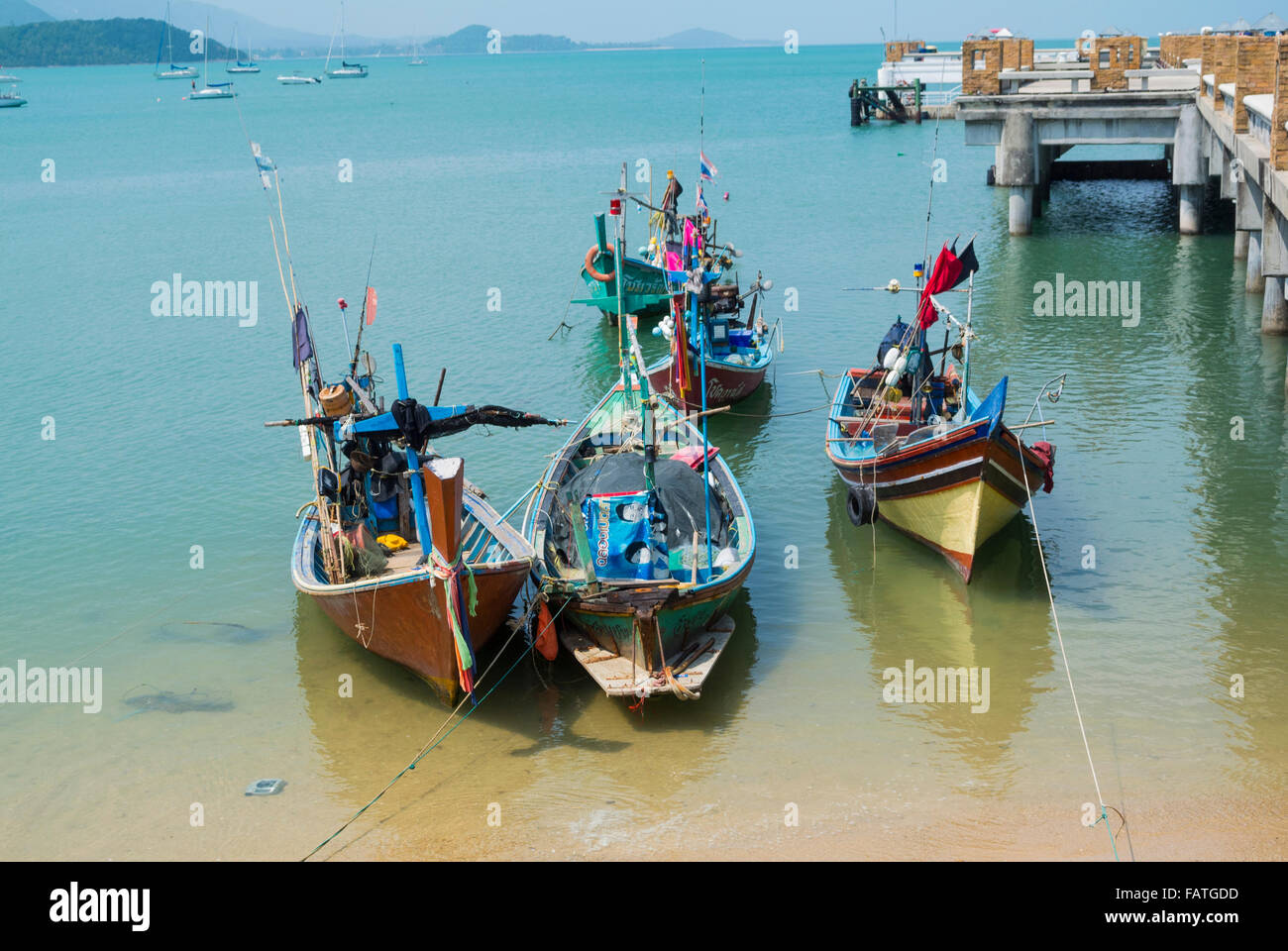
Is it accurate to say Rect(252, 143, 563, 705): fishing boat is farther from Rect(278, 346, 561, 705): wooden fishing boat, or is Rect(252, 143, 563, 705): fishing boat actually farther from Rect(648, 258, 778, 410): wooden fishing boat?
Rect(648, 258, 778, 410): wooden fishing boat

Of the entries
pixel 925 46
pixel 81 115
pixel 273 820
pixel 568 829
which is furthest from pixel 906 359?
pixel 81 115

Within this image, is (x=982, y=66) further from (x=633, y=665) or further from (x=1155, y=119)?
(x=633, y=665)

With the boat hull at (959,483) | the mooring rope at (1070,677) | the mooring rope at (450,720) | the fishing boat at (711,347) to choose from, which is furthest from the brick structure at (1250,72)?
the mooring rope at (450,720)

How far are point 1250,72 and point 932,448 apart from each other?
14903mm

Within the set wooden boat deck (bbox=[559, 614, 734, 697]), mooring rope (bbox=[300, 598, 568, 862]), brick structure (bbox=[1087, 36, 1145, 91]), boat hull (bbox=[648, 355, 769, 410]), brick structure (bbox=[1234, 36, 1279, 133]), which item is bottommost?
mooring rope (bbox=[300, 598, 568, 862])

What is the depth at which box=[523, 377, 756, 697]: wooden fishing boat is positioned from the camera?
45.0 ft

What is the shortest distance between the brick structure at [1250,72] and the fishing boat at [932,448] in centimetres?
1012

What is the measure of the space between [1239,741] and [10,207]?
2153 inches

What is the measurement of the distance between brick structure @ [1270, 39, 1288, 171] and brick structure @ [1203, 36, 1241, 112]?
9.49 metres

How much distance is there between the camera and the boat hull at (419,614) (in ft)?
43.8

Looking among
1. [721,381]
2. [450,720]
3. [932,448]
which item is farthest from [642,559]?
[721,381]

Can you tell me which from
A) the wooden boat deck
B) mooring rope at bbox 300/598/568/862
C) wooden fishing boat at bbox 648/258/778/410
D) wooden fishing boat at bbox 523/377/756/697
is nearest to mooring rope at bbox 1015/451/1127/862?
wooden fishing boat at bbox 523/377/756/697

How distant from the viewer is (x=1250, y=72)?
26.0m

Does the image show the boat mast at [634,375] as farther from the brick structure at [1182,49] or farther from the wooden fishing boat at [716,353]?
the brick structure at [1182,49]
